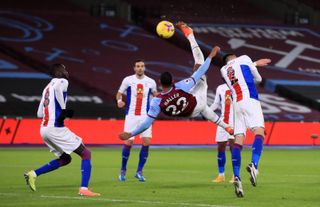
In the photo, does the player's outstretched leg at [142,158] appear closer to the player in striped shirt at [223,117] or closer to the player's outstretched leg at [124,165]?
the player's outstretched leg at [124,165]

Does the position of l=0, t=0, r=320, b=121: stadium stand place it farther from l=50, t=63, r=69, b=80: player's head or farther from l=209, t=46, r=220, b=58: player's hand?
l=209, t=46, r=220, b=58: player's hand

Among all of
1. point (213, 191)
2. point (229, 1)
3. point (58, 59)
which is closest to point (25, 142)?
point (58, 59)

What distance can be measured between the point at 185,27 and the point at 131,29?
108 ft

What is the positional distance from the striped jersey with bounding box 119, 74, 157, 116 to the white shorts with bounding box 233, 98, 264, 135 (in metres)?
4.22

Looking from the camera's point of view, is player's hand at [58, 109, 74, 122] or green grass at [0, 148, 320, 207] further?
player's hand at [58, 109, 74, 122]

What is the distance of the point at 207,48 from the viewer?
4616 centimetres

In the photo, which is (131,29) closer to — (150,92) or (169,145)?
(169,145)

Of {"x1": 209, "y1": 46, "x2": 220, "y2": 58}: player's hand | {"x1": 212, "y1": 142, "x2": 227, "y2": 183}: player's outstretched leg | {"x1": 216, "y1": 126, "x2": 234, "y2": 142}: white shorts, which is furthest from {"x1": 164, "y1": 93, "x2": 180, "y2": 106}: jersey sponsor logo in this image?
{"x1": 216, "y1": 126, "x2": 234, "y2": 142}: white shorts

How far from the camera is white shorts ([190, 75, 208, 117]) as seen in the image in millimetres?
14828

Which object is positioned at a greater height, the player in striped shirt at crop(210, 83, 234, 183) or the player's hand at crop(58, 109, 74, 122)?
the player's hand at crop(58, 109, 74, 122)

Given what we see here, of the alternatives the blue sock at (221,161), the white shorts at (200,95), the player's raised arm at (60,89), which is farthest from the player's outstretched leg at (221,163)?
the player's raised arm at (60,89)

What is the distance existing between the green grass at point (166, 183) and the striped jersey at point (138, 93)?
1.54 meters

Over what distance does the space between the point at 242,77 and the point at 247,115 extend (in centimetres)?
68

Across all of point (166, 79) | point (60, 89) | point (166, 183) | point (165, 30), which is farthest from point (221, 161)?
point (60, 89)
